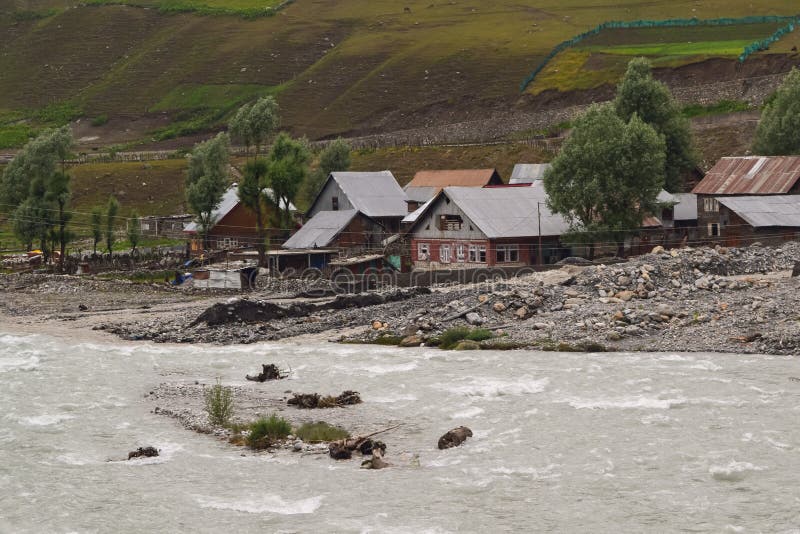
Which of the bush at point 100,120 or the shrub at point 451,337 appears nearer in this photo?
the shrub at point 451,337

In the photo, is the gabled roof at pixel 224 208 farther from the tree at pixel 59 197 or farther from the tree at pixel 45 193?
the tree at pixel 45 193

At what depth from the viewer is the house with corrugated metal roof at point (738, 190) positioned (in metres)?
66.2

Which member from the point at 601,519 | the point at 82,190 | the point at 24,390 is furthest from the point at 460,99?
the point at 601,519

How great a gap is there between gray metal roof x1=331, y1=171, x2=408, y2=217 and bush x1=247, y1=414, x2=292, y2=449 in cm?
4961

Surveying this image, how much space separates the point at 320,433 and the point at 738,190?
48355 millimetres

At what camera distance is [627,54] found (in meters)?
141

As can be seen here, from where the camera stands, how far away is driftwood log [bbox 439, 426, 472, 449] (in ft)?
89.2

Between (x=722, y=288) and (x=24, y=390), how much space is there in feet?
90.6

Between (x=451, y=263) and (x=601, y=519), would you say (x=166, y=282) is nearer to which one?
(x=451, y=263)

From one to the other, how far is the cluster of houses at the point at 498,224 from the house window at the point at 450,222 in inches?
2.4

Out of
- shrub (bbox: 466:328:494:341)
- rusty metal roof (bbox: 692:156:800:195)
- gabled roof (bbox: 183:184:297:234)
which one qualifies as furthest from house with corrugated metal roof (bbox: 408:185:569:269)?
shrub (bbox: 466:328:494:341)

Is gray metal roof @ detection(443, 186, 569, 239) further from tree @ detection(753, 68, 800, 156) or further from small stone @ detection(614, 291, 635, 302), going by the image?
tree @ detection(753, 68, 800, 156)

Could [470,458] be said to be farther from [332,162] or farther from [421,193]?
[332,162]

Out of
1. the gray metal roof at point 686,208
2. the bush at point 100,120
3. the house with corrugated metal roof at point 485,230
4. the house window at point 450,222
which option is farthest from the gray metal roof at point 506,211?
the bush at point 100,120
